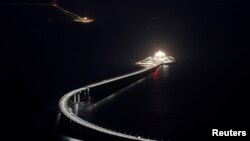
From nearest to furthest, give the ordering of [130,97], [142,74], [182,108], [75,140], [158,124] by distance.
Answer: [75,140] < [158,124] < [182,108] < [130,97] < [142,74]

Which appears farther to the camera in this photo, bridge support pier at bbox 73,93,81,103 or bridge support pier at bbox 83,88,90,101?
bridge support pier at bbox 83,88,90,101

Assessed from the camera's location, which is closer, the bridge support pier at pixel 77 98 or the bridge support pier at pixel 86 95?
the bridge support pier at pixel 77 98

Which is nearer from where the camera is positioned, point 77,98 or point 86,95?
point 77,98

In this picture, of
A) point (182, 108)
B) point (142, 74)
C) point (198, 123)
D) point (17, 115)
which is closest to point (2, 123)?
point (17, 115)

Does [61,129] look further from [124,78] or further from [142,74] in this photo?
[142,74]

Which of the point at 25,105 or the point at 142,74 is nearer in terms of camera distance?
the point at 25,105

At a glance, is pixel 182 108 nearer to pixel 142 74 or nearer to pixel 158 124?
pixel 158 124

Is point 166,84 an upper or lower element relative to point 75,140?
lower

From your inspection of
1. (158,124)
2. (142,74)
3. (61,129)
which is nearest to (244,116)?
(158,124)

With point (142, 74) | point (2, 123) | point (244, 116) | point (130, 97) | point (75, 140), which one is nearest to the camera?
point (75, 140)

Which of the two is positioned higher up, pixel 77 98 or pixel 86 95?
pixel 77 98
